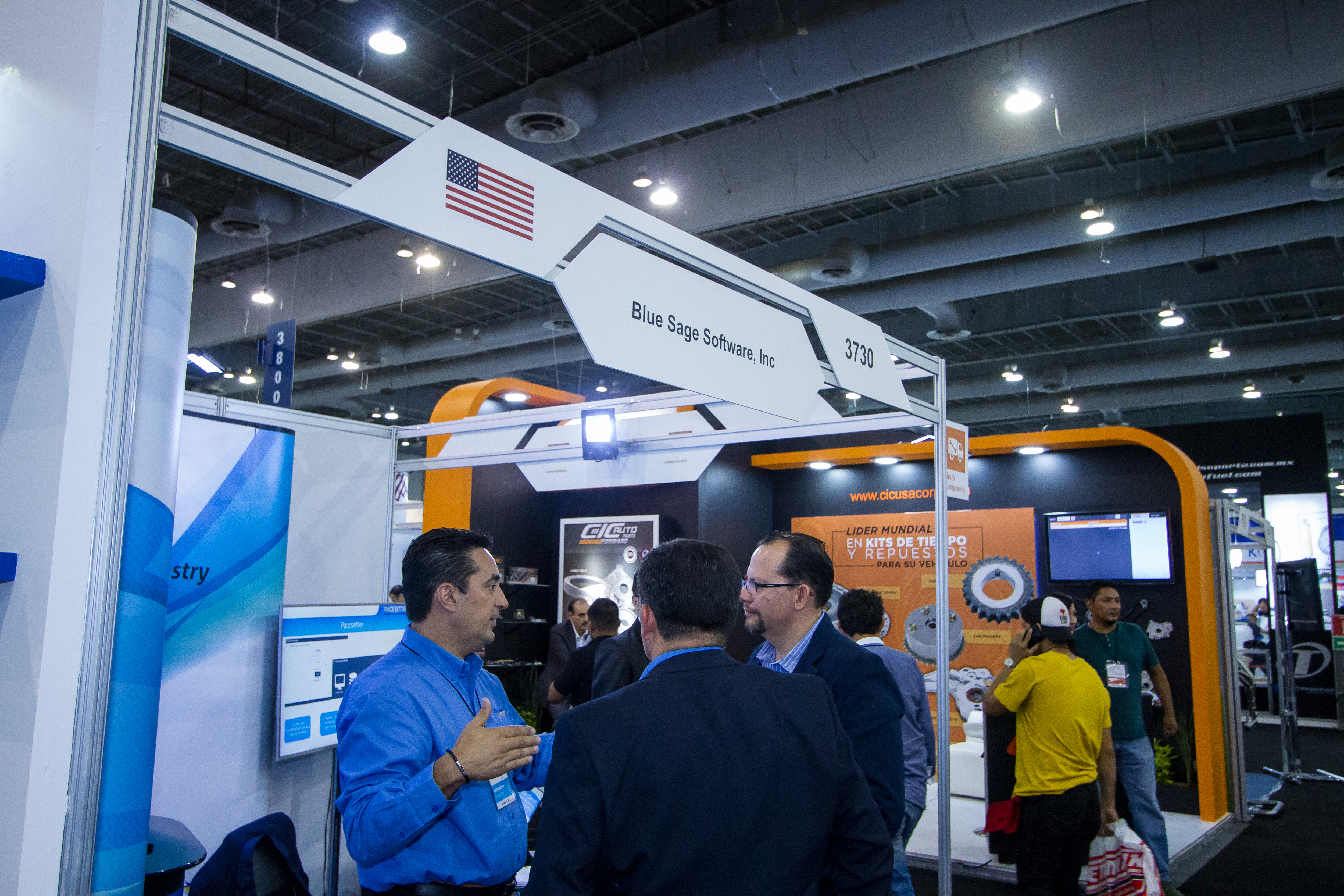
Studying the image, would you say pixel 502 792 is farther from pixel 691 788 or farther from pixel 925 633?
pixel 925 633

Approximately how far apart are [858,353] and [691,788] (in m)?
1.99

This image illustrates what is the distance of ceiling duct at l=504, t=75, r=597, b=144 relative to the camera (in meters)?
5.54

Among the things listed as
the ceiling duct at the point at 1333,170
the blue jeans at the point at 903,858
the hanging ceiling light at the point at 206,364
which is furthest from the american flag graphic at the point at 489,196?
the ceiling duct at the point at 1333,170

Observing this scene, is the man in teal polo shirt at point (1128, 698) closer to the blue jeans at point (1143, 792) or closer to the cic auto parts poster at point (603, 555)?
the blue jeans at point (1143, 792)

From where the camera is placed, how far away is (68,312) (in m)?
1.09

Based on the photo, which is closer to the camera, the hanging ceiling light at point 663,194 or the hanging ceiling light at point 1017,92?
the hanging ceiling light at point 1017,92

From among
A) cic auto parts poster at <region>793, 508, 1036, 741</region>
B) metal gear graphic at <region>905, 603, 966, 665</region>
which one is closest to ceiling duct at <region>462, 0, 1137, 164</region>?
cic auto parts poster at <region>793, 508, 1036, 741</region>

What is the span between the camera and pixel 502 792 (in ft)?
5.92

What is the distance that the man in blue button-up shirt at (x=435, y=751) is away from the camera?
1.60 metres

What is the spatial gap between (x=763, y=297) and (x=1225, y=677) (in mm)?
5559

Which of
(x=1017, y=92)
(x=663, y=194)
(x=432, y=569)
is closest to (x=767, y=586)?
(x=432, y=569)

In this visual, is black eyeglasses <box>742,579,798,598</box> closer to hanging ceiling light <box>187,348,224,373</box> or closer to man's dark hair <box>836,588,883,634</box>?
man's dark hair <box>836,588,883,634</box>

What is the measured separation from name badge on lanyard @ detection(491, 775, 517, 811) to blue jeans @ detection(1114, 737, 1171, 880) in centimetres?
377

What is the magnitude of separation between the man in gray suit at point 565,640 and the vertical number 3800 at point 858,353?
12.5 feet
